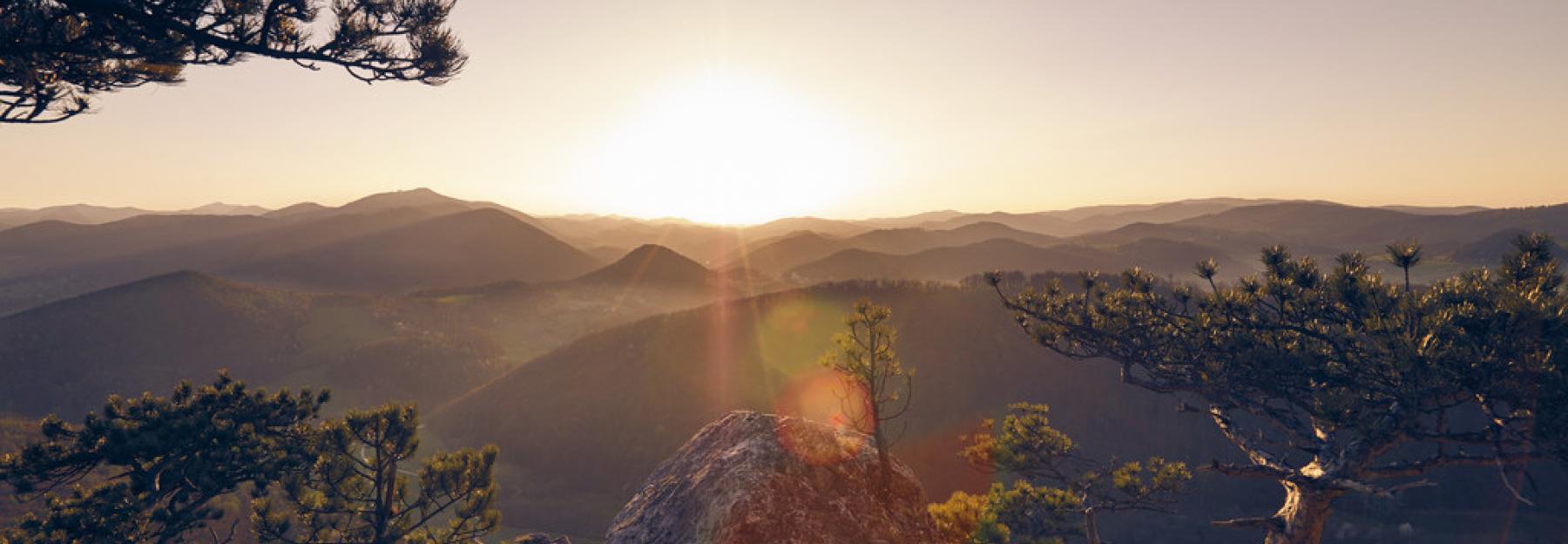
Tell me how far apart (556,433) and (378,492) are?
24.2 metres

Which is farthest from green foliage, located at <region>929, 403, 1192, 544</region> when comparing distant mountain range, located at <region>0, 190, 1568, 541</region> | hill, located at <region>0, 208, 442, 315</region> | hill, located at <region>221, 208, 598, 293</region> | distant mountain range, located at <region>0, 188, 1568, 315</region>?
hill, located at <region>0, 208, 442, 315</region>

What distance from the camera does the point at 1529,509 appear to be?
29297mm

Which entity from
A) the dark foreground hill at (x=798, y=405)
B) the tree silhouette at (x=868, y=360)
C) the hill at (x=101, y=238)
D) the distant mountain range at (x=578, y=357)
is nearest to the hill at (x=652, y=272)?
the distant mountain range at (x=578, y=357)

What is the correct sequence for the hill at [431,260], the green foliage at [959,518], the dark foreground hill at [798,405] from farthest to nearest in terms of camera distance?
1. the hill at [431,260]
2. the dark foreground hill at [798,405]
3. the green foliage at [959,518]

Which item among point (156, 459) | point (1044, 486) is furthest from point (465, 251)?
point (1044, 486)

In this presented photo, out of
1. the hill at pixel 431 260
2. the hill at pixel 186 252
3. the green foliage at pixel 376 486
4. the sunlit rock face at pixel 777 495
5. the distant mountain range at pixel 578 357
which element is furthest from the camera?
the hill at pixel 431 260

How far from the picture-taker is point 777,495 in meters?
6.72

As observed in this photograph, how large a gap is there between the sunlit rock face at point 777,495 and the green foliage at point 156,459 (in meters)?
12.7

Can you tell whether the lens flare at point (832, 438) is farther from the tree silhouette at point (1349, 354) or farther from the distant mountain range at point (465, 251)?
the distant mountain range at point (465, 251)

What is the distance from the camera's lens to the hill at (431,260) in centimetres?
11169

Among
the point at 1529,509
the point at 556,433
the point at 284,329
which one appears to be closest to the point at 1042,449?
the point at 556,433

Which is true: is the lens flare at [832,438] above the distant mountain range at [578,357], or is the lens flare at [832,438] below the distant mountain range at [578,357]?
above

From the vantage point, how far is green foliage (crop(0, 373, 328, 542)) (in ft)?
40.0

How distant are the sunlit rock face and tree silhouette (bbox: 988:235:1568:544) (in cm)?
613
